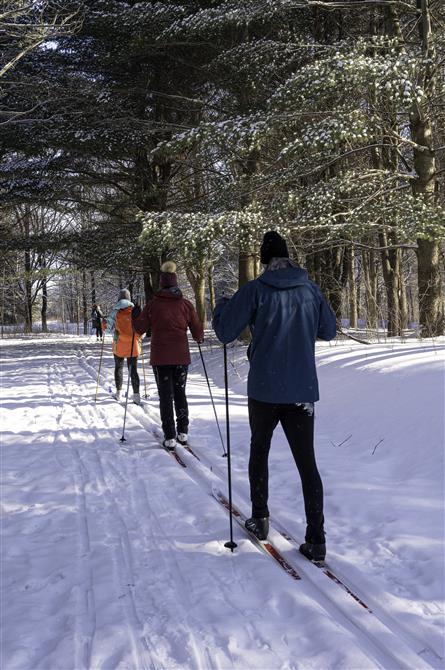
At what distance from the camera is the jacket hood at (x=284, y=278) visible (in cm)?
340

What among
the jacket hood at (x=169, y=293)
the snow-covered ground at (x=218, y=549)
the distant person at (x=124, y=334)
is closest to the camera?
the snow-covered ground at (x=218, y=549)

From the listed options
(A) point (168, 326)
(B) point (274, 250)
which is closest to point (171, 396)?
(A) point (168, 326)

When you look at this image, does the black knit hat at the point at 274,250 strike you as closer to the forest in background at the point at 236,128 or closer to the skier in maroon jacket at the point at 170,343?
the skier in maroon jacket at the point at 170,343

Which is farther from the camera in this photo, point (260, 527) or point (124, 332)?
point (124, 332)

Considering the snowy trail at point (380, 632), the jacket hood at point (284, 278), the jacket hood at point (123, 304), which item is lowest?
the snowy trail at point (380, 632)

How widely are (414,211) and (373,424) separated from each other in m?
5.07

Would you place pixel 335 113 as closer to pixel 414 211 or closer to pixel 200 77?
pixel 414 211

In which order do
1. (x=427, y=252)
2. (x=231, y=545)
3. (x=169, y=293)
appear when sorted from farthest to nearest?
(x=427, y=252) < (x=169, y=293) < (x=231, y=545)

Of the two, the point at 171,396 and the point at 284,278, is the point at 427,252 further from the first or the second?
the point at 284,278

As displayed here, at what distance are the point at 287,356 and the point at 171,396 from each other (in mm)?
3075

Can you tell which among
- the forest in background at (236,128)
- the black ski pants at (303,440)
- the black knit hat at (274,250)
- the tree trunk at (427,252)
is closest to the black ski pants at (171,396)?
the black ski pants at (303,440)

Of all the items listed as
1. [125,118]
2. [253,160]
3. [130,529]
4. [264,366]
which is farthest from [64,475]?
[125,118]

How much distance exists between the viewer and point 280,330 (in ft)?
11.2

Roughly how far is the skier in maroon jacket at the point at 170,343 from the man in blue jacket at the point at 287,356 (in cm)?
278
